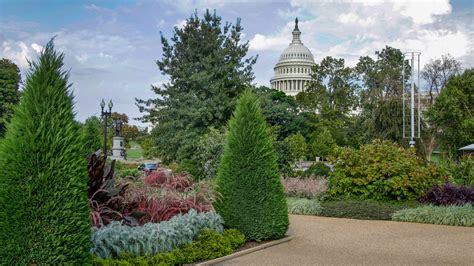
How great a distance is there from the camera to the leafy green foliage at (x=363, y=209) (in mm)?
11391

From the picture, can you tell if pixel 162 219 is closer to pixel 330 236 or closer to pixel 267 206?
pixel 267 206

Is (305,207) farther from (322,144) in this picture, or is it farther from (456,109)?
(322,144)

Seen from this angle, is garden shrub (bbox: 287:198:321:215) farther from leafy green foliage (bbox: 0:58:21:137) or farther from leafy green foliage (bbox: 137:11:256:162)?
leafy green foliage (bbox: 0:58:21:137)

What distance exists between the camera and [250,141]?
27.1ft

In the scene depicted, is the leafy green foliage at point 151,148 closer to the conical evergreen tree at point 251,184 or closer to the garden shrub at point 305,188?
the garden shrub at point 305,188

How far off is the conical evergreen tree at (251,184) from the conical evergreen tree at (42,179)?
3660 millimetres

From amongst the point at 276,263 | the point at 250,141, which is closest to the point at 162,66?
the point at 250,141

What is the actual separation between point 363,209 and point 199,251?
621 centimetres

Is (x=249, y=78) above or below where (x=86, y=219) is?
above

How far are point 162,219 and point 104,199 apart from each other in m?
1.05

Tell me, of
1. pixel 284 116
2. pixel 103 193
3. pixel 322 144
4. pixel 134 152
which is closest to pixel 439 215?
pixel 103 193

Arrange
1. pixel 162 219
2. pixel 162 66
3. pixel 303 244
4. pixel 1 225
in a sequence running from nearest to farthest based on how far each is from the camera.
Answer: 1. pixel 1 225
2. pixel 162 219
3. pixel 303 244
4. pixel 162 66

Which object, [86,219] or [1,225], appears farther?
[86,219]

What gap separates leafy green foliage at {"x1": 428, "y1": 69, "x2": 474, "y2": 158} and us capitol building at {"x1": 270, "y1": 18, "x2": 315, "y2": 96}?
57.5m
